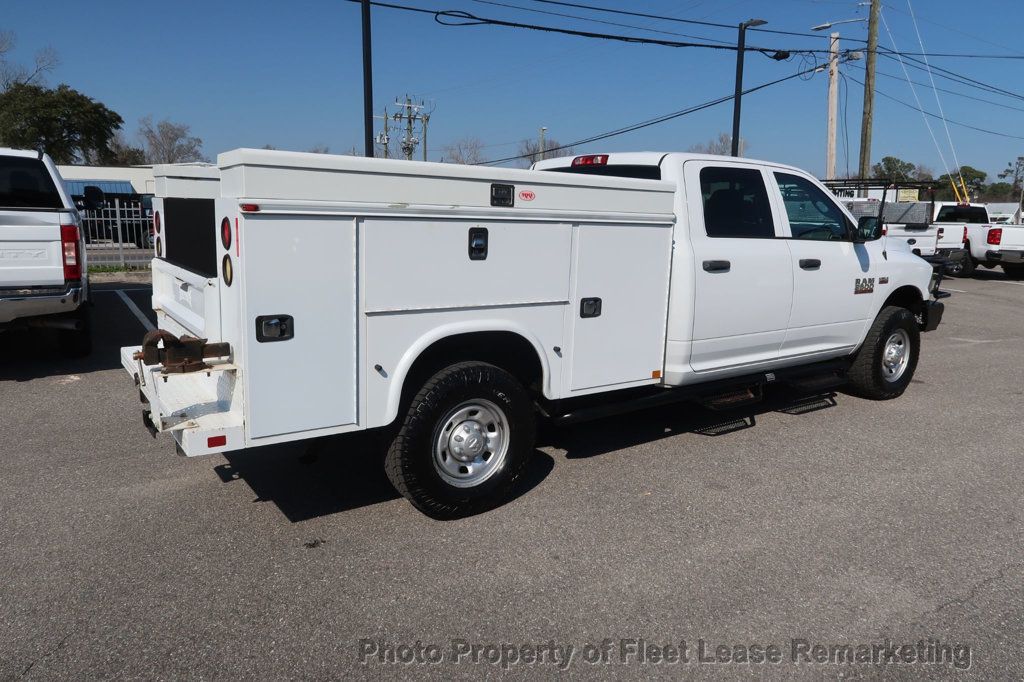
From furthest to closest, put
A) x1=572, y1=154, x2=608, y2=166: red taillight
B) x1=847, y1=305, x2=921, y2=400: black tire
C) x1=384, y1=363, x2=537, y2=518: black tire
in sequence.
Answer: x1=847, y1=305, x2=921, y2=400: black tire, x1=572, y1=154, x2=608, y2=166: red taillight, x1=384, y1=363, x2=537, y2=518: black tire

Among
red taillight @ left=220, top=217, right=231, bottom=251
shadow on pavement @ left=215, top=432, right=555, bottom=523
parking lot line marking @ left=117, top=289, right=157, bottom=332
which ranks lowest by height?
shadow on pavement @ left=215, top=432, right=555, bottom=523

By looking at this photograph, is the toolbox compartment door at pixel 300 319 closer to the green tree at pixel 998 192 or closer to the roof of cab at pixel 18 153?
the roof of cab at pixel 18 153

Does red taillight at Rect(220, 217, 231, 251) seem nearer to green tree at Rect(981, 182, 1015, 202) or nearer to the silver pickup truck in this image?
the silver pickup truck

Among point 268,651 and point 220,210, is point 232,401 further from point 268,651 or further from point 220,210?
point 268,651

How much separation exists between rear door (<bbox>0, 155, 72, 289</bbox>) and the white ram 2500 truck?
2348mm

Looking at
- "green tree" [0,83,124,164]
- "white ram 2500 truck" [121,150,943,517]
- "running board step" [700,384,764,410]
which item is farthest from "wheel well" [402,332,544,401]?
"green tree" [0,83,124,164]

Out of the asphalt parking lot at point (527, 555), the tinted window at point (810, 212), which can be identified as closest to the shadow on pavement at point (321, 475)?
the asphalt parking lot at point (527, 555)

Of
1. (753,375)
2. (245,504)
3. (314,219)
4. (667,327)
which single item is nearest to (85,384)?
(245,504)

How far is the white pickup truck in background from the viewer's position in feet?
68.9

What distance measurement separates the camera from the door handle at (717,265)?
17.8 feet

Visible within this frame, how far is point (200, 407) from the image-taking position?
13.1 ft

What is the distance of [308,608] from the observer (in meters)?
3.55

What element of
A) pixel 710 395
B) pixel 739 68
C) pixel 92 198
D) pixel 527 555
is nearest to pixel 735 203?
pixel 710 395

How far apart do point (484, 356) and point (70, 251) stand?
4.78 m
